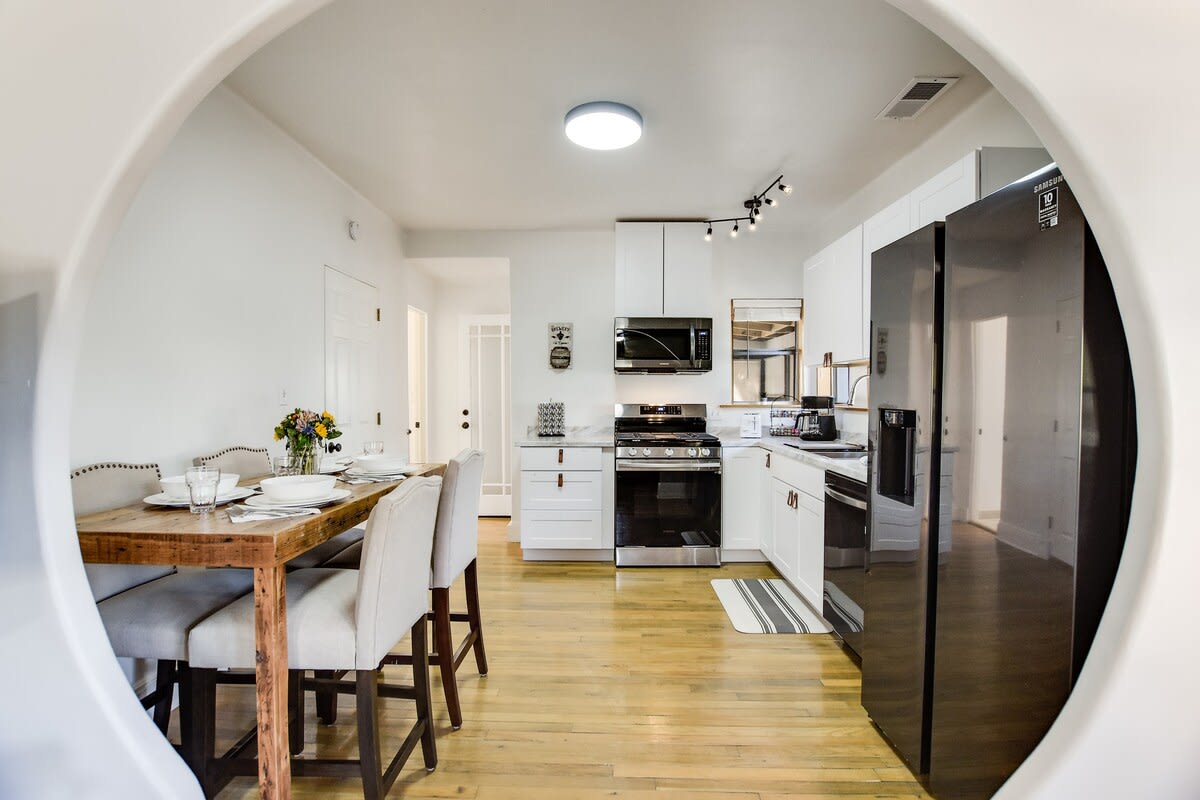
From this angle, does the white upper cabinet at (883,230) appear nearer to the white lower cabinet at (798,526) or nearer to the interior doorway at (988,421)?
the white lower cabinet at (798,526)

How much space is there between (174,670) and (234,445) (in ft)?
3.17

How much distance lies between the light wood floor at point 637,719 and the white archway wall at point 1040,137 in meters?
0.82

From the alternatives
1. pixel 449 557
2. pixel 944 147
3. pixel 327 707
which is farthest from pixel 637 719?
pixel 944 147

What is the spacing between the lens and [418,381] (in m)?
5.05

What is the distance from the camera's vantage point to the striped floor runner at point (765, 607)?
2801 mm

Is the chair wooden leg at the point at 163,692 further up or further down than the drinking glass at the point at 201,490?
further down

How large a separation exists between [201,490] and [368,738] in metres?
0.84

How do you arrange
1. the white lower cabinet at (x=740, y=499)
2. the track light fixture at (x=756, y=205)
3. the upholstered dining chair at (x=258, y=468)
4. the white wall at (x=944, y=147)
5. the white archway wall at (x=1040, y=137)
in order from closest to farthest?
the white archway wall at (x=1040, y=137) → the upholstered dining chair at (x=258, y=468) → the white wall at (x=944, y=147) → the track light fixture at (x=756, y=205) → the white lower cabinet at (x=740, y=499)

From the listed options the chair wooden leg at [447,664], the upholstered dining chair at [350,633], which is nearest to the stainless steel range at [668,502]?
the chair wooden leg at [447,664]

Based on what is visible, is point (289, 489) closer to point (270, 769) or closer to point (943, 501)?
point (270, 769)

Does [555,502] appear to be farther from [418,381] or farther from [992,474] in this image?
[992,474]

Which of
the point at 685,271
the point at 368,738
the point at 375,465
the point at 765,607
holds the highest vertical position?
the point at 685,271

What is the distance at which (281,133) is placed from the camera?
2.70 meters

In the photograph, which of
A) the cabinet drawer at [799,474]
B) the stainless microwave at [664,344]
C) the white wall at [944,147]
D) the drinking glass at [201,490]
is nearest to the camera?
the drinking glass at [201,490]
